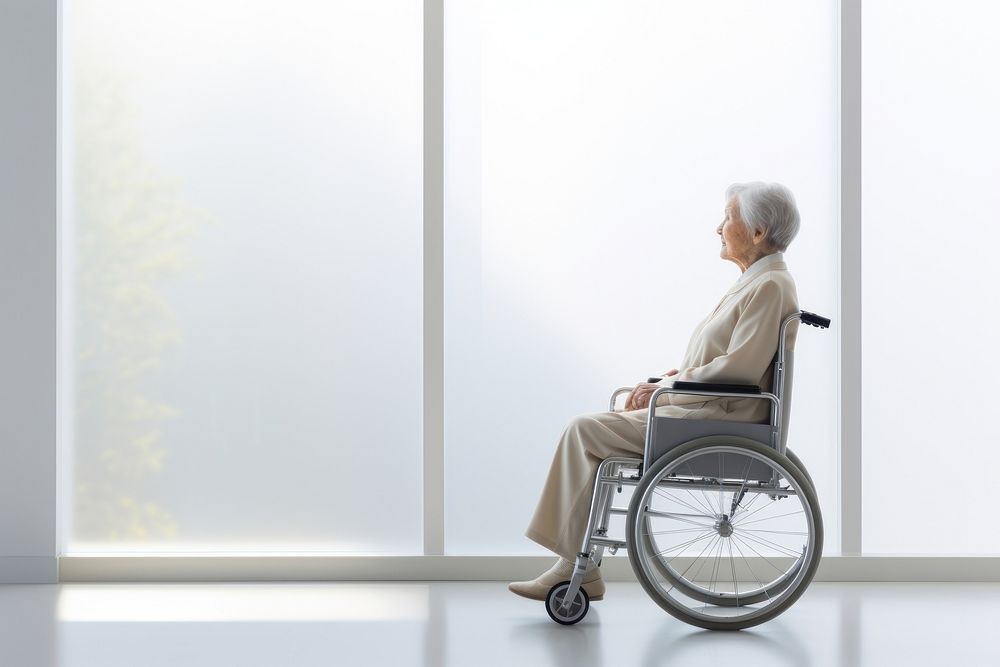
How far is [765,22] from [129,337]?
259 centimetres

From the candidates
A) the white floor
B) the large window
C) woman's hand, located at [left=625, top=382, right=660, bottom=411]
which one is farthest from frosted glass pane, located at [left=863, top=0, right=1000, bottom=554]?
woman's hand, located at [left=625, top=382, right=660, bottom=411]

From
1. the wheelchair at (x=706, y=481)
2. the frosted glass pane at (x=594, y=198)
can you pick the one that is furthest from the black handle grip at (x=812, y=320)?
the frosted glass pane at (x=594, y=198)

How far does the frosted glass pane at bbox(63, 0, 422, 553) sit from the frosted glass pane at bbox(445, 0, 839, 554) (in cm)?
23

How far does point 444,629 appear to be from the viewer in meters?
2.67

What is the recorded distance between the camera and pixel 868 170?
3.45m

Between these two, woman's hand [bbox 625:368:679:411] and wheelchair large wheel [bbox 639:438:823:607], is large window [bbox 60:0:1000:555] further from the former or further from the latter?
wheelchair large wheel [bbox 639:438:823:607]

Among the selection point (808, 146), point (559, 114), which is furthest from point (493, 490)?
point (808, 146)

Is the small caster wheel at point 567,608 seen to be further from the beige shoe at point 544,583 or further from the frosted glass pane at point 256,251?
the frosted glass pane at point 256,251

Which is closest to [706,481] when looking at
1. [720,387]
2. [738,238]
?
[720,387]

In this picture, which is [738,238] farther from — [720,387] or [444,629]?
[444,629]

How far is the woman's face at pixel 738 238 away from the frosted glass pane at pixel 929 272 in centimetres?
84

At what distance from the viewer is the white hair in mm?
2777

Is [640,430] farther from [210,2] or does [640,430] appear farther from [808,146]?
[210,2]
